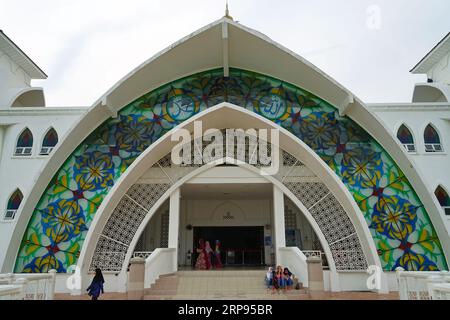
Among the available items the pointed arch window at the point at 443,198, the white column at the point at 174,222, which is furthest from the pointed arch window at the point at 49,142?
the pointed arch window at the point at 443,198

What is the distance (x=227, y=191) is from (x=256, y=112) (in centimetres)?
355

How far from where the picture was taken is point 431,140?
1088cm

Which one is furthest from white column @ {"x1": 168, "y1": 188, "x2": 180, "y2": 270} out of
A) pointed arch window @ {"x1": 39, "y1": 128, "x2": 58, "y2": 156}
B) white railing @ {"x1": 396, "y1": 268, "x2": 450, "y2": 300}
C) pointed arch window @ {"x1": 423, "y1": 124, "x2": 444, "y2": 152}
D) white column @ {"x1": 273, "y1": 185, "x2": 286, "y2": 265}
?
pointed arch window @ {"x1": 423, "y1": 124, "x2": 444, "y2": 152}

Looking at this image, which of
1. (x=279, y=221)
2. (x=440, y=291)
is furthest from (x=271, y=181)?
(x=440, y=291)

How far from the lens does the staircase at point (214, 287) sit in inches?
343

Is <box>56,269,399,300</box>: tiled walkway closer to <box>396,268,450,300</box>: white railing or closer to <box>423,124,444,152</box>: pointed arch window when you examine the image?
<box>396,268,450,300</box>: white railing

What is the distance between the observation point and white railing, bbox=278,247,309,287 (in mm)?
9248

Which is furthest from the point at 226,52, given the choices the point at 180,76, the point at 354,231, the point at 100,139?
the point at 354,231

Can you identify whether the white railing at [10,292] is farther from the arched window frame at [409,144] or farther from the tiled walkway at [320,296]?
the arched window frame at [409,144]

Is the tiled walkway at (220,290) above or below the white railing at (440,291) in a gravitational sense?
below

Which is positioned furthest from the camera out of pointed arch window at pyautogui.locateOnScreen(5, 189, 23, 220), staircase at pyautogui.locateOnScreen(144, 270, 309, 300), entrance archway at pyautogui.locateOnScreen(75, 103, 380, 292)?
pointed arch window at pyautogui.locateOnScreen(5, 189, 23, 220)

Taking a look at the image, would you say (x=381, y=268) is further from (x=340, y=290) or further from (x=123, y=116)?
(x=123, y=116)

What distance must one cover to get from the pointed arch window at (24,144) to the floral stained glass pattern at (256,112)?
56.7 inches

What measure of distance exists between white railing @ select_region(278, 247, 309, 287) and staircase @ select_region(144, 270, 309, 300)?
0.50m
